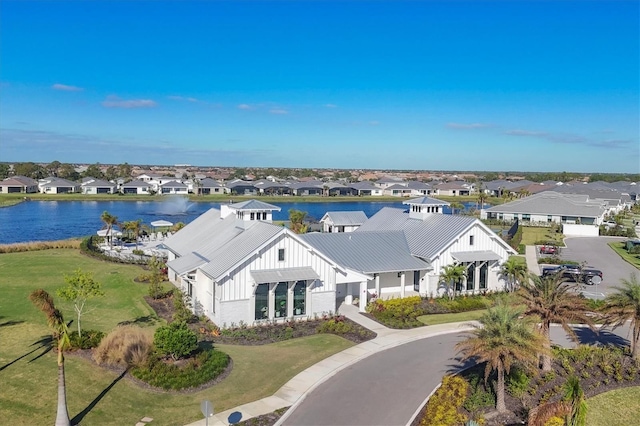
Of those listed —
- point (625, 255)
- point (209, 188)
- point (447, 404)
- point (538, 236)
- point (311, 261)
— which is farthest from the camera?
point (209, 188)

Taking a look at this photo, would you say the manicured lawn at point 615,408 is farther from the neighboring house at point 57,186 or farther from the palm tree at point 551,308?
the neighboring house at point 57,186

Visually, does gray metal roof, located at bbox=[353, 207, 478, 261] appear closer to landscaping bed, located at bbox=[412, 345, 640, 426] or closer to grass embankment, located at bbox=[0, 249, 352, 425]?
grass embankment, located at bbox=[0, 249, 352, 425]

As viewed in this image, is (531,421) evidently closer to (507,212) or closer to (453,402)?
(453,402)

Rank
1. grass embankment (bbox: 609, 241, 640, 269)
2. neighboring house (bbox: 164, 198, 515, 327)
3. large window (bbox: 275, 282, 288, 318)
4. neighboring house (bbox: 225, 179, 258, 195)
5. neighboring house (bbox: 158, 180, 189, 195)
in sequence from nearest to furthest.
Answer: neighboring house (bbox: 164, 198, 515, 327)
large window (bbox: 275, 282, 288, 318)
grass embankment (bbox: 609, 241, 640, 269)
neighboring house (bbox: 158, 180, 189, 195)
neighboring house (bbox: 225, 179, 258, 195)

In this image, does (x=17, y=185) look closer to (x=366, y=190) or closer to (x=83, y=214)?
(x=83, y=214)

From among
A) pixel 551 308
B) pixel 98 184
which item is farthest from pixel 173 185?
pixel 551 308

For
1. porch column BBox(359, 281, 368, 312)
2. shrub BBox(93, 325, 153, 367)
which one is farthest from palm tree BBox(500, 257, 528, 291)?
shrub BBox(93, 325, 153, 367)
